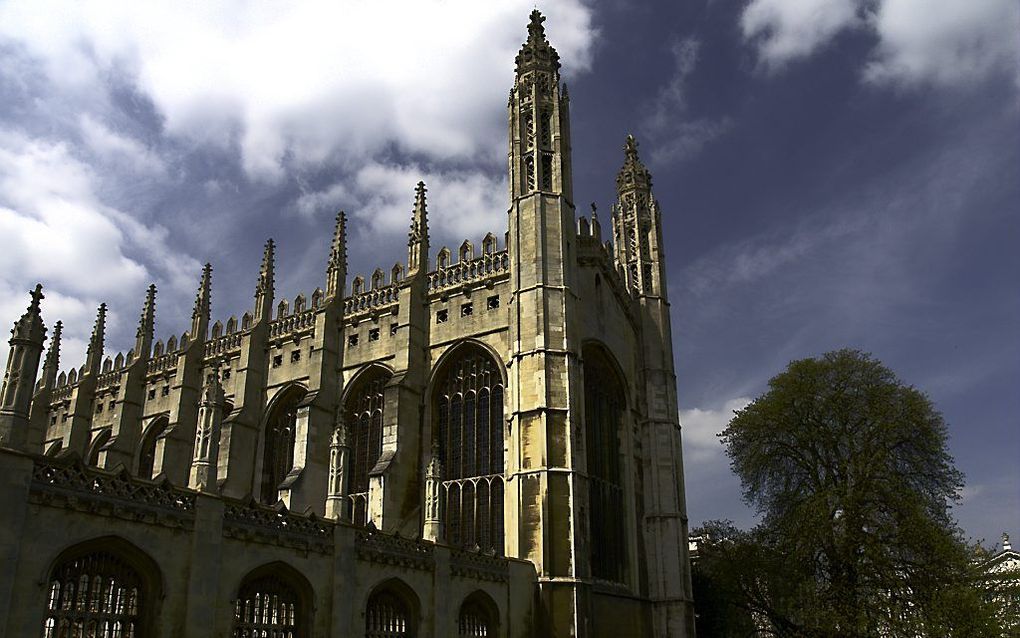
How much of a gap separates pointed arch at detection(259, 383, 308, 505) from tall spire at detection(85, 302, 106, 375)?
15.2 meters

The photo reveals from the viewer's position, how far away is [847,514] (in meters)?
25.3

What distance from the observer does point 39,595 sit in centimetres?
1003

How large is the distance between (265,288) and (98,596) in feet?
84.2

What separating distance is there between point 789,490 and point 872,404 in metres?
4.34

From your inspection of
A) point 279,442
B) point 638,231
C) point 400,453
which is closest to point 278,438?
point 279,442

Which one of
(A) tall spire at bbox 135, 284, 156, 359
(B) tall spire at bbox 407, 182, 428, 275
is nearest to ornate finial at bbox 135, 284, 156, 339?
(A) tall spire at bbox 135, 284, 156, 359

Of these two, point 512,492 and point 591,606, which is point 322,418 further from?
point 591,606

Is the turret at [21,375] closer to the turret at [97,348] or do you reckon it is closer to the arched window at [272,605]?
the arched window at [272,605]

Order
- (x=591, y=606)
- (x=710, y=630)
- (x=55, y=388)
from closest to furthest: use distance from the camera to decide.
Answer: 1. (x=591, y=606)
2. (x=710, y=630)
3. (x=55, y=388)

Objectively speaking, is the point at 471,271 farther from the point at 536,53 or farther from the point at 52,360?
the point at 52,360

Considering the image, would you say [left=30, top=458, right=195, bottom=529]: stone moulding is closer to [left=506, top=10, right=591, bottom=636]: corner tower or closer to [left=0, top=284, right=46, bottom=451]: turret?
[left=0, top=284, right=46, bottom=451]: turret

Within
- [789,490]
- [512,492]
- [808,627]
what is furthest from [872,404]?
[512,492]

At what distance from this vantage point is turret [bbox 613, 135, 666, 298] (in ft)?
125

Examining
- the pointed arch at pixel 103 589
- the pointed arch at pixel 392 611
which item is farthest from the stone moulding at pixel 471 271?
the pointed arch at pixel 103 589
